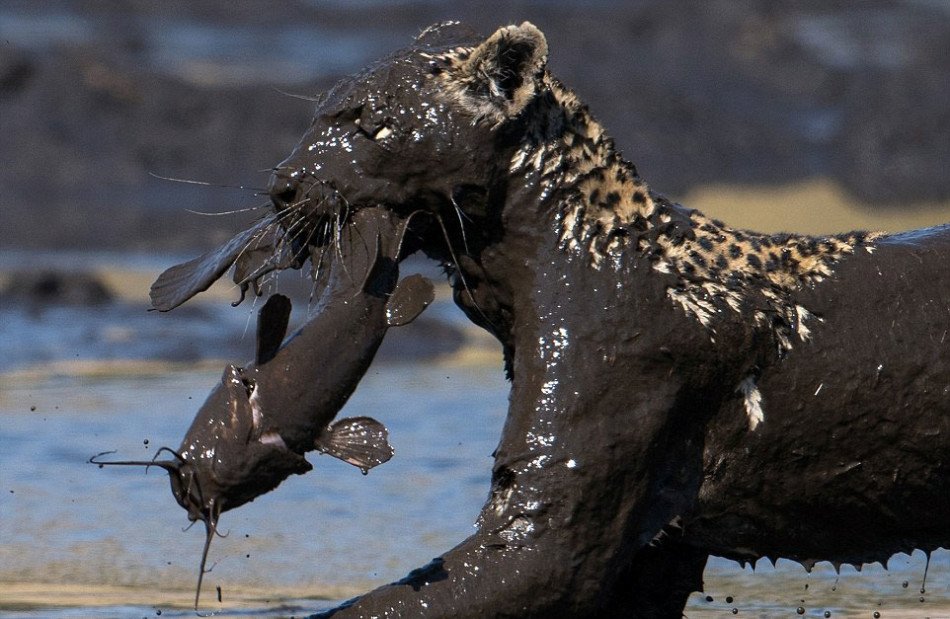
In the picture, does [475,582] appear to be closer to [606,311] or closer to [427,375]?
[606,311]

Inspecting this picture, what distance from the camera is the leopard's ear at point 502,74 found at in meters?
4.82

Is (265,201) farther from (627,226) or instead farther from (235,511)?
(627,226)

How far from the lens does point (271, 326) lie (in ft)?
15.0

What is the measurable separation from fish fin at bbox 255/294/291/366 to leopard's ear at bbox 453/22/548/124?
75cm

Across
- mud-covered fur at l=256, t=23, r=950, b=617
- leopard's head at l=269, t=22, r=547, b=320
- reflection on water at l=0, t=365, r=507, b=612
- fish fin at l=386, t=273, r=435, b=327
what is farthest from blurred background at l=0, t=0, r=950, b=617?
fish fin at l=386, t=273, r=435, b=327

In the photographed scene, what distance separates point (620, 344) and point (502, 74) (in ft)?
2.53

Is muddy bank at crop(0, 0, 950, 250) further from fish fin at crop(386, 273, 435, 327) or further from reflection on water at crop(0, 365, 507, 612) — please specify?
fish fin at crop(386, 273, 435, 327)

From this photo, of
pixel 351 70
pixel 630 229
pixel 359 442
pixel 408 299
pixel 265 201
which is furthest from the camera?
pixel 351 70

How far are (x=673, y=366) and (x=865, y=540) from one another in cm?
90

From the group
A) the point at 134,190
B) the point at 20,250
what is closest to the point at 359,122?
the point at 20,250

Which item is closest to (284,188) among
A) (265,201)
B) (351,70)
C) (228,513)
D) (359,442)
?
(359,442)

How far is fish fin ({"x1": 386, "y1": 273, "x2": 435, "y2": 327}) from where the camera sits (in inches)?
185

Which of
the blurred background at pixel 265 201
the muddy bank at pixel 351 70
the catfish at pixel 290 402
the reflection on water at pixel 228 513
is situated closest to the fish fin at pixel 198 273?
the catfish at pixel 290 402

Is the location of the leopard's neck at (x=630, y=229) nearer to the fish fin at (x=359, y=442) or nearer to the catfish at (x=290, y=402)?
the catfish at (x=290, y=402)
